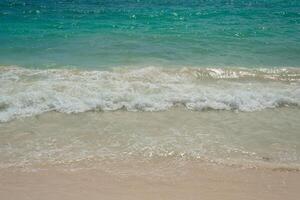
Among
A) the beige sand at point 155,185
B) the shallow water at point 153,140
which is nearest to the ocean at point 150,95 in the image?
the shallow water at point 153,140

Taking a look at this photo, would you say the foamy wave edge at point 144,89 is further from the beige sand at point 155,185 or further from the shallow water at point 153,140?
the beige sand at point 155,185

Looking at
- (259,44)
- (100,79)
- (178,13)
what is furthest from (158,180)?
(178,13)

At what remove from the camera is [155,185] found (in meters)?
5.35

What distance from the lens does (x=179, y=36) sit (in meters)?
17.4

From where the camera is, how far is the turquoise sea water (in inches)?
528

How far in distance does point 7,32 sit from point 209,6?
1473cm

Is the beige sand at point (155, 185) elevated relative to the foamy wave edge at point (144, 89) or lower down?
lower down

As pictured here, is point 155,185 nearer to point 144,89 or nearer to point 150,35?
point 144,89

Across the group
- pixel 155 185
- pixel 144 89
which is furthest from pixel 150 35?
pixel 155 185

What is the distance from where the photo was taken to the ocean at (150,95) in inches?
249

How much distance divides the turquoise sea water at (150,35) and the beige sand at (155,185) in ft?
23.2

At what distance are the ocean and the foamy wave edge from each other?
3 cm

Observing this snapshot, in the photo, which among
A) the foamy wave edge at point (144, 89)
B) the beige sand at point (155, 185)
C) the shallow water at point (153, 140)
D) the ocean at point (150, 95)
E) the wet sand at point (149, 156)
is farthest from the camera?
the foamy wave edge at point (144, 89)

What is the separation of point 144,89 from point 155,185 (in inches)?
178
